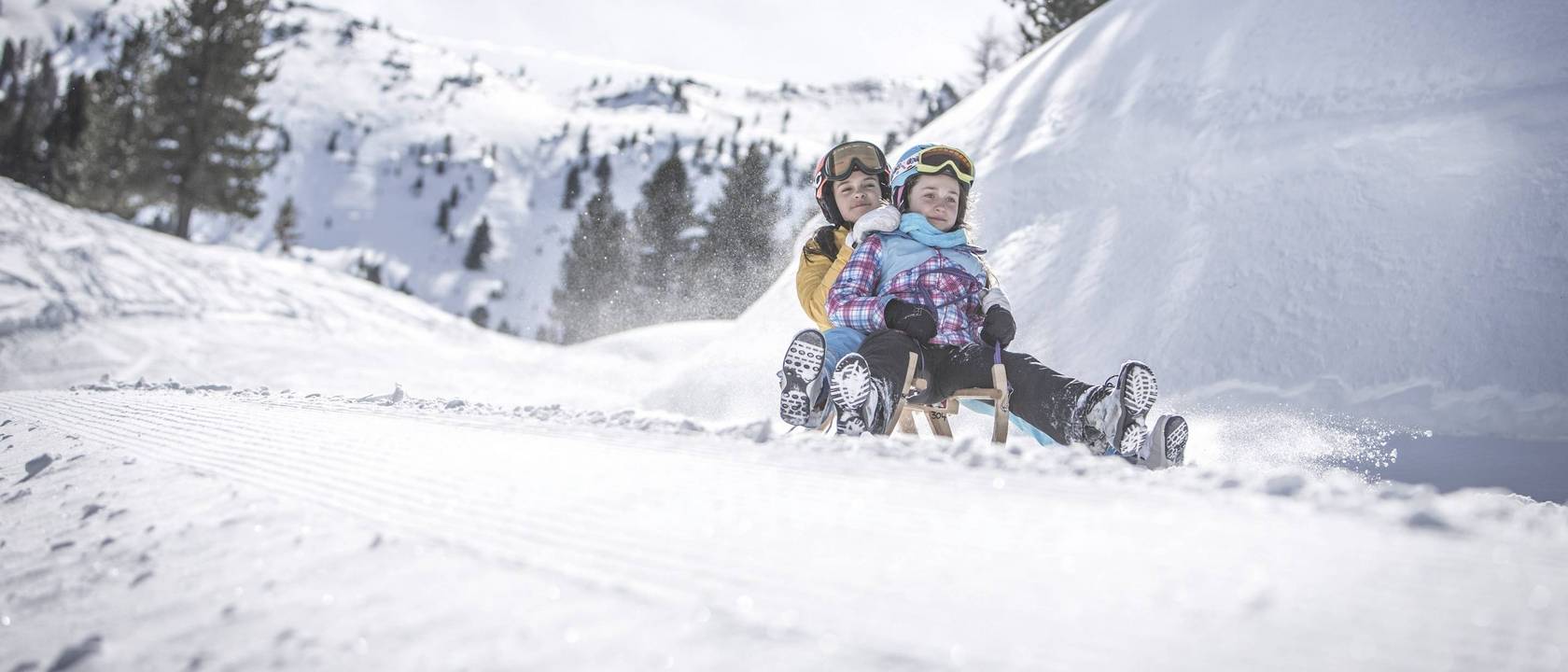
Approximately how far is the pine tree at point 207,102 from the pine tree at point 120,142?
452mm

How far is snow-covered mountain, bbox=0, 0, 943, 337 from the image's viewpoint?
98.6 m

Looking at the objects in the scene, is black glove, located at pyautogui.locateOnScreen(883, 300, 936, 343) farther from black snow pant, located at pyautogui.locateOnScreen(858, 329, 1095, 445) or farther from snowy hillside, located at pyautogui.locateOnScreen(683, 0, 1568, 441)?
snowy hillside, located at pyautogui.locateOnScreen(683, 0, 1568, 441)

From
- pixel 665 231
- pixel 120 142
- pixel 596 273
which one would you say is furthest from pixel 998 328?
pixel 596 273

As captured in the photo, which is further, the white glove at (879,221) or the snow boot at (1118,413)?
the white glove at (879,221)

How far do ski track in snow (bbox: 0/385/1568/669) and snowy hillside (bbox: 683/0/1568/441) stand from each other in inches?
92.4

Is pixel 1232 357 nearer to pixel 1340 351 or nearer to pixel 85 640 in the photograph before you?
pixel 1340 351

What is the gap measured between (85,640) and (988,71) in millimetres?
23781

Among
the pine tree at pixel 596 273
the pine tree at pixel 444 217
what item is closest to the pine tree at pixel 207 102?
the pine tree at pixel 596 273

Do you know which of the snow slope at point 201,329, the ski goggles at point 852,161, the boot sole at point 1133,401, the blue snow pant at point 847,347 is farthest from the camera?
the snow slope at point 201,329

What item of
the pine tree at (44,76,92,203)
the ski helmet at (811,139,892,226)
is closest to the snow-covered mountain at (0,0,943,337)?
the pine tree at (44,76,92,203)

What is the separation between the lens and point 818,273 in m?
3.18

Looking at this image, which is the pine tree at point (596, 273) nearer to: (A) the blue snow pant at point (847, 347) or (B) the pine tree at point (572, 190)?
(A) the blue snow pant at point (847, 347)

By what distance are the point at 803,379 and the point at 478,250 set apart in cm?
10261

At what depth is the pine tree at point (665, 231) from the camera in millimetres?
25297
